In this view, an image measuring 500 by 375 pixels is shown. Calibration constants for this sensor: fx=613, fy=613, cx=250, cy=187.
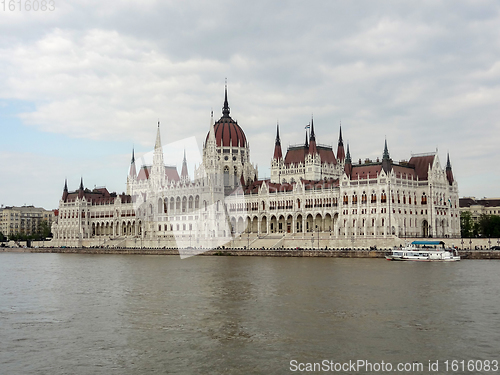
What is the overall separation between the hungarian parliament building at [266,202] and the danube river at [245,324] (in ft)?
141

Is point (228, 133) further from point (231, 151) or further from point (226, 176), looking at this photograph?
point (226, 176)

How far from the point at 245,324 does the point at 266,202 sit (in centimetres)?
8533

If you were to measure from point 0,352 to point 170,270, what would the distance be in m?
40.9

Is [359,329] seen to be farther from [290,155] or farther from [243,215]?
[290,155]

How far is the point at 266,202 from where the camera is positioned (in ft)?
380

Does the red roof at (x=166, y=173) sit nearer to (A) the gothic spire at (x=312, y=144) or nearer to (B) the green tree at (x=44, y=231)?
(B) the green tree at (x=44, y=231)

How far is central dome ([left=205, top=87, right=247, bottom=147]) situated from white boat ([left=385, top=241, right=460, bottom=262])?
62.9 metres

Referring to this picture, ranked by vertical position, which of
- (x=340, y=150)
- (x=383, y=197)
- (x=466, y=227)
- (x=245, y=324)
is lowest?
(x=245, y=324)

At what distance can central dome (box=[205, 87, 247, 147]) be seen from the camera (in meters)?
136

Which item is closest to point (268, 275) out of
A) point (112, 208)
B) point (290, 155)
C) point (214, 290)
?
point (214, 290)

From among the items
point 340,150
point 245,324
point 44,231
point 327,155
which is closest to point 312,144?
point 327,155

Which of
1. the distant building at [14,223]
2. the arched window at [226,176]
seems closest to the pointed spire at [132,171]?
the arched window at [226,176]

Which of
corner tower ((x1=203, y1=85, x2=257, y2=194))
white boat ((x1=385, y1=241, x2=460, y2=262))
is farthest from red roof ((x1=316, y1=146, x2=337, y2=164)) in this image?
white boat ((x1=385, y1=241, x2=460, y2=262))

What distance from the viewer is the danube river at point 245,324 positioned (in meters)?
23.7
